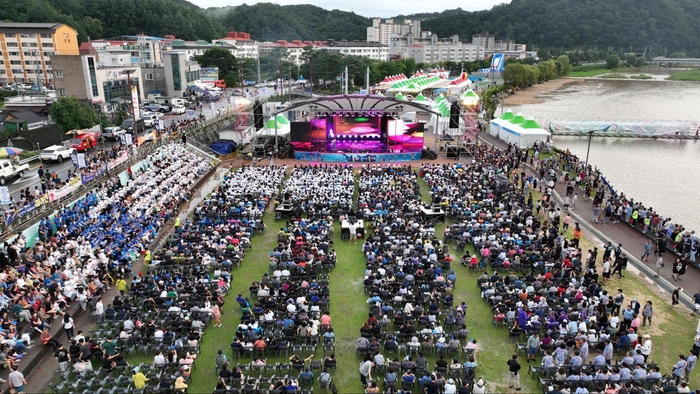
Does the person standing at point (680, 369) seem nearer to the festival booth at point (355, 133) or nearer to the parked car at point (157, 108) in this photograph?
the festival booth at point (355, 133)

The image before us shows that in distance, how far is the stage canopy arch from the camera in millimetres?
35500

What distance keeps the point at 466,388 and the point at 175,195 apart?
758 inches

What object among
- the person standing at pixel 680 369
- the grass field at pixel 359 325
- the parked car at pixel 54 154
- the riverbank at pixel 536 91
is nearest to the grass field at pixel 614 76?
the riverbank at pixel 536 91

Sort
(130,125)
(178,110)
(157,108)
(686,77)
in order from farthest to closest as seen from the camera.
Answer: (686,77), (157,108), (178,110), (130,125)

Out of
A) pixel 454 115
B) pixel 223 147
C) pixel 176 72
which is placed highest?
pixel 176 72

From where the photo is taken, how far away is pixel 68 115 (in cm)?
3728

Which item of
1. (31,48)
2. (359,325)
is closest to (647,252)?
(359,325)

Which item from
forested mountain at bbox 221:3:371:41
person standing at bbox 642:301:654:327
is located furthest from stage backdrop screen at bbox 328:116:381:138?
forested mountain at bbox 221:3:371:41

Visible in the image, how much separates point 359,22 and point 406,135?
175 meters

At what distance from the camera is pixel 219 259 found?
58.3 feet

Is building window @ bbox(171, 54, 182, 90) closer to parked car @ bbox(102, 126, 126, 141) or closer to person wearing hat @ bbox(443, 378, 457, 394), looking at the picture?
parked car @ bbox(102, 126, 126, 141)

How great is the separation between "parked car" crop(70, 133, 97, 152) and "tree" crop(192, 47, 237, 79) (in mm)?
53845

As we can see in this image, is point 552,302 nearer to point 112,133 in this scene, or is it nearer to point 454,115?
point 454,115

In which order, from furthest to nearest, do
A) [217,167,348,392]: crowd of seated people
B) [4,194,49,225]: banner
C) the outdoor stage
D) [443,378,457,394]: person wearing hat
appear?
1. the outdoor stage
2. [4,194,49,225]: banner
3. [217,167,348,392]: crowd of seated people
4. [443,378,457,394]: person wearing hat
